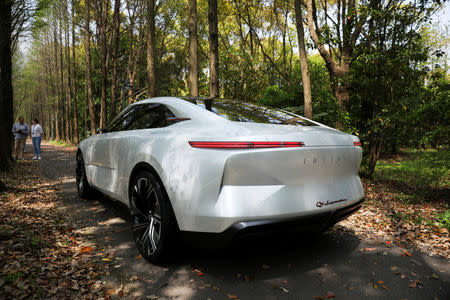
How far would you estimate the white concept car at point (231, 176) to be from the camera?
2225 mm

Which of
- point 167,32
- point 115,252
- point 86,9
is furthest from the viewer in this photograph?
point 167,32

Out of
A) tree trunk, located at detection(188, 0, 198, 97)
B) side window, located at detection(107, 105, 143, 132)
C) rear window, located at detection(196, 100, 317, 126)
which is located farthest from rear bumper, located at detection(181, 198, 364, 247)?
tree trunk, located at detection(188, 0, 198, 97)

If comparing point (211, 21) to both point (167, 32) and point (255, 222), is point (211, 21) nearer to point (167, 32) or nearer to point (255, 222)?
point (255, 222)

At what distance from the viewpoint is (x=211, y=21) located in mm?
8664

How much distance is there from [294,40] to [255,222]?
79.1 feet

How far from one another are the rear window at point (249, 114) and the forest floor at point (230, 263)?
1.13 meters

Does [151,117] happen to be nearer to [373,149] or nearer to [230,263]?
[230,263]

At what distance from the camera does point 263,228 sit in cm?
220

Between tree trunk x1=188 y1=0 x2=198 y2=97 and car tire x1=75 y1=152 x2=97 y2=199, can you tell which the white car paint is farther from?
tree trunk x1=188 y1=0 x2=198 y2=97

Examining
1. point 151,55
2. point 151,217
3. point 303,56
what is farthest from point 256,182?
point 151,55

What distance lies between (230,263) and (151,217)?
0.88m

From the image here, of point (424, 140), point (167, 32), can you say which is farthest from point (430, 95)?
point (167, 32)

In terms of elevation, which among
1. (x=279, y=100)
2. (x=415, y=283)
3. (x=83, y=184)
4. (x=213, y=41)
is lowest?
(x=415, y=283)

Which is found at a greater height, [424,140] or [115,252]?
[424,140]
